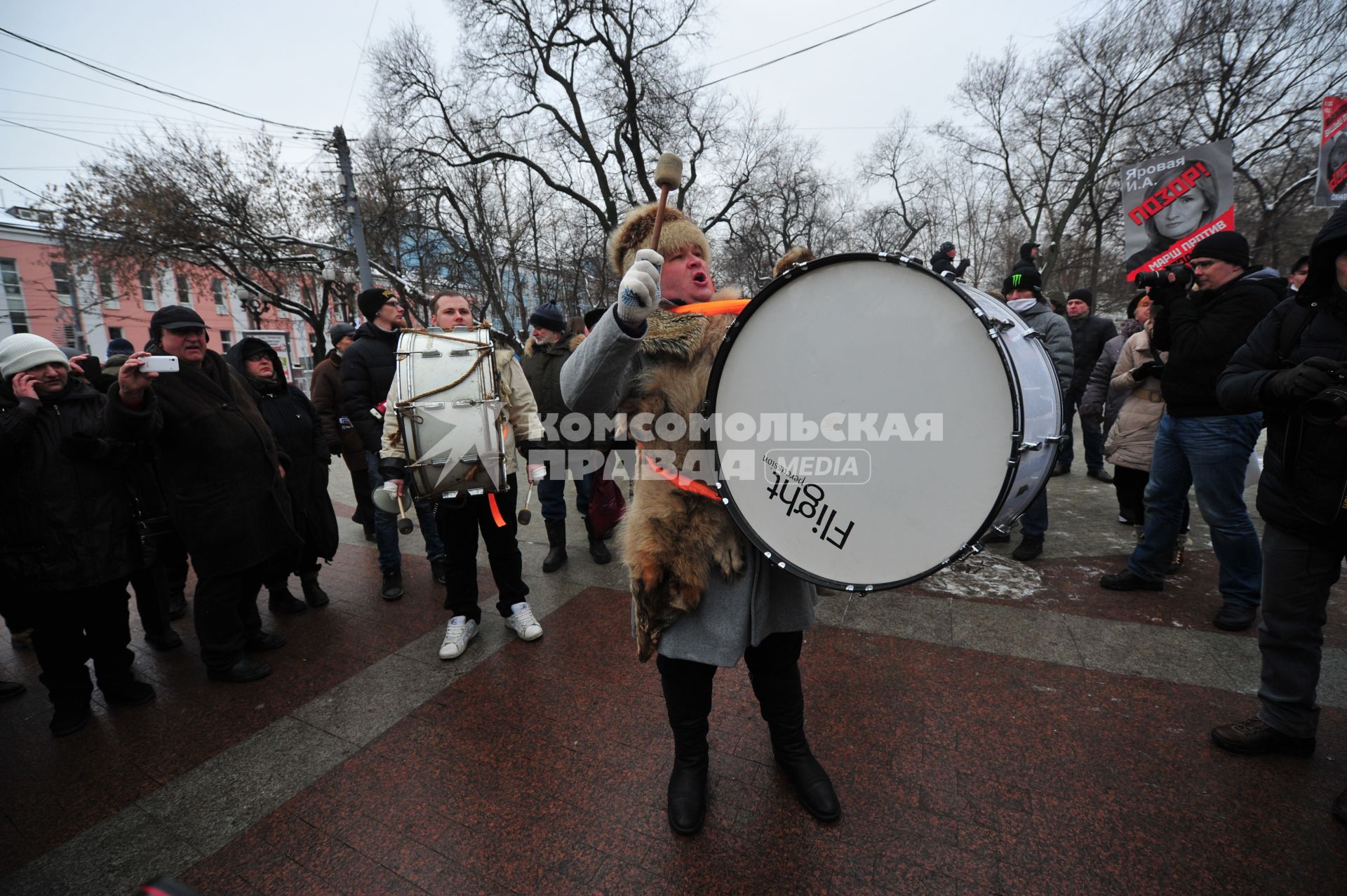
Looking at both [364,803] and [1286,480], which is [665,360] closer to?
[364,803]

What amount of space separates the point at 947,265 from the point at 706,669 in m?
2.08

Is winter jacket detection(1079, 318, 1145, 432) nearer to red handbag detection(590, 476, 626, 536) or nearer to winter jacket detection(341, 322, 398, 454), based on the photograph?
red handbag detection(590, 476, 626, 536)

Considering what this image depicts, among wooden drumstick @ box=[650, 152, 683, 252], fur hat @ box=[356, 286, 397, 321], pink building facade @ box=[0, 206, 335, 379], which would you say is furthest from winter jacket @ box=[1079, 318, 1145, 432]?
pink building facade @ box=[0, 206, 335, 379]

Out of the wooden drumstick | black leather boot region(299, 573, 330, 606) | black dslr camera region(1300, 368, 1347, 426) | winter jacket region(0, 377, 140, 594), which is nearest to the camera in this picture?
the wooden drumstick

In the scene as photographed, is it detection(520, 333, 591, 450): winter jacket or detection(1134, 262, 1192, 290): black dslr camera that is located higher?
detection(1134, 262, 1192, 290): black dslr camera

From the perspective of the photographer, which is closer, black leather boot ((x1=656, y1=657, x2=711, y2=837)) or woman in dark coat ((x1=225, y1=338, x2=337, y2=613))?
black leather boot ((x1=656, y1=657, x2=711, y2=837))

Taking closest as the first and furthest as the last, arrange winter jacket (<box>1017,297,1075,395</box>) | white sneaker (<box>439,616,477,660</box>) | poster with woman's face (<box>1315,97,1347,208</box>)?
1. white sneaker (<box>439,616,477,660</box>)
2. winter jacket (<box>1017,297,1075,395</box>)
3. poster with woman's face (<box>1315,97,1347,208</box>)

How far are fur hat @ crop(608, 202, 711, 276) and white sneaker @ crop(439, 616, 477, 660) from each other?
237 cm

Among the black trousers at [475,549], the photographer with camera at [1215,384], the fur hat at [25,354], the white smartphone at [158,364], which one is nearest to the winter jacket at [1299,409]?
the photographer with camera at [1215,384]

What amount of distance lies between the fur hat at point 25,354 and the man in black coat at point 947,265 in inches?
152

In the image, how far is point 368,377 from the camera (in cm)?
389

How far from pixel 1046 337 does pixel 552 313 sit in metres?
3.78

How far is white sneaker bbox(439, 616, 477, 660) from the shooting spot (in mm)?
3186

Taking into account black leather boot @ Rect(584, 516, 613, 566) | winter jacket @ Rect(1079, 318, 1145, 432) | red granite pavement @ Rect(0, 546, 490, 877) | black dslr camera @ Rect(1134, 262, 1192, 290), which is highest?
black dslr camera @ Rect(1134, 262, 1192, 290)
